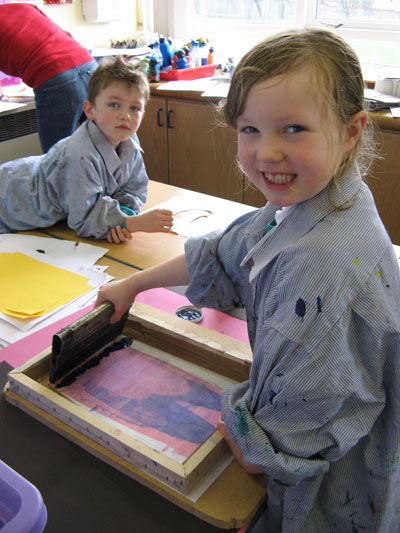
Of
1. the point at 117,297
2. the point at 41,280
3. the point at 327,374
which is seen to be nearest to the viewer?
the point at 327,374

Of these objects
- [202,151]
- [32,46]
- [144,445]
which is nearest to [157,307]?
[144,445]

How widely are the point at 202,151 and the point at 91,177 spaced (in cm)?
159

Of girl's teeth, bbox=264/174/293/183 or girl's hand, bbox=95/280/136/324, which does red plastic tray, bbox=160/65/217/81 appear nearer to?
girl's hand, bbox=95/280/136/324

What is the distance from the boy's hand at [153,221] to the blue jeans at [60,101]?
86 centimetres

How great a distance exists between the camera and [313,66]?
0.62 meters

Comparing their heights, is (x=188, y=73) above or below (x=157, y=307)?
above

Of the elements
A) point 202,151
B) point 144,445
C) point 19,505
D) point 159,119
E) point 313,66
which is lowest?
point 202,151

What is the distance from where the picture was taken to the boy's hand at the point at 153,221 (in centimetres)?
139

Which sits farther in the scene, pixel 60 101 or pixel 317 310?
pixel 60 101

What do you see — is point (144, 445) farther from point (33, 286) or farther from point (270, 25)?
point (270, 25)

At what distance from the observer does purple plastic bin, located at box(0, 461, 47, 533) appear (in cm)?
46

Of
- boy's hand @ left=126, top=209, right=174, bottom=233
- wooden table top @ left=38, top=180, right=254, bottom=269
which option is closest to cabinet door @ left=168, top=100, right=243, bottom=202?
wooden table top @ left=38, top=180, right=254, bottom=269

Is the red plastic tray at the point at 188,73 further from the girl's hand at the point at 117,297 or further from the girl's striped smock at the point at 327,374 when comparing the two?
the girl's striped smock at the point at 327,374

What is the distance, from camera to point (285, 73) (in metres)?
0.62
